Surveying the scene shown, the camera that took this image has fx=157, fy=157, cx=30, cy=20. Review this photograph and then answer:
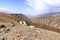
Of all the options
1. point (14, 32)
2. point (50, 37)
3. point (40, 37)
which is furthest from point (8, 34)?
point (50, 37)

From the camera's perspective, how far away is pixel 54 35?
14.1 meters

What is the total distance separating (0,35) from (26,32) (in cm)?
214

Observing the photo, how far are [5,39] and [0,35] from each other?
714 mm

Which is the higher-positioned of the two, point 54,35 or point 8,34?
point 8,34

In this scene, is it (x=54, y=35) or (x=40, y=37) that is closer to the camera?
(x=40, y=37)

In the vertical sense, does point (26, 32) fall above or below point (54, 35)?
above

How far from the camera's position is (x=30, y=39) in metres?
12.1

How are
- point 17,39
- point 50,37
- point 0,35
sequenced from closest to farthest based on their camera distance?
1. point 17,39
2. point 0,35
3. point 50,37

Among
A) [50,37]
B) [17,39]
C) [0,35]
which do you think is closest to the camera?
[17,39]

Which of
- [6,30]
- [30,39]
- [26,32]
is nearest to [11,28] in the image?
[6,30]

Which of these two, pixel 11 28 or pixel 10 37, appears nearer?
pixel 10 37

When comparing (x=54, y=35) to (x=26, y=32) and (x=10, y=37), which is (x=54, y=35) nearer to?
(x=26, y=32)

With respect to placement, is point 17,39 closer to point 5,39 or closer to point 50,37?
point 5,39

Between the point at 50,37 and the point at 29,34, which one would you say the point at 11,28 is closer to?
the point at 29,34
